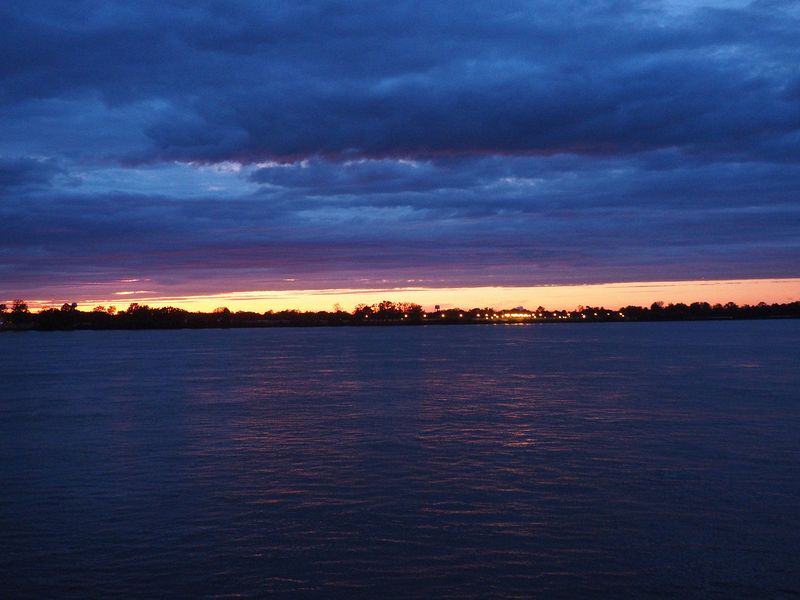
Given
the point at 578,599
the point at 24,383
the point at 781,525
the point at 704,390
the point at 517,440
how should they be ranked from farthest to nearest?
the point at 24,383 < the point at 704,390 < the point at 517,440 < the point at 781,525 < the point at 578,599

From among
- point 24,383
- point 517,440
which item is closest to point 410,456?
point 517,440

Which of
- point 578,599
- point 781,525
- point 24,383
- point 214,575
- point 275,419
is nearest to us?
point 578,599

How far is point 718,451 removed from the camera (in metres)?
28.9

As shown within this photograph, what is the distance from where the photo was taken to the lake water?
16.1 m

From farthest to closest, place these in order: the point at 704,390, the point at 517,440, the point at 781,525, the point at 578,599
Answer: the point at 704,390
the point at 517,440
the point at 781,525
the point at 578,599

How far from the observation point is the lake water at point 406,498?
52.9 ft

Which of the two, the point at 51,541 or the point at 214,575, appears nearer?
the point at 214,575

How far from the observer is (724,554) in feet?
56.6

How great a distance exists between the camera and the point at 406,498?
2205 cm

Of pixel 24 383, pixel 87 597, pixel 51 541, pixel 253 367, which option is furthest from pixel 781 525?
pixel 253 367

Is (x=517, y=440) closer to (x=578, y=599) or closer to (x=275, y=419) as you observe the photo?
(x=275, y=419)

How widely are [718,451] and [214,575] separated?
20.0 metres

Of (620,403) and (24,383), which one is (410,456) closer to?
(620,403)

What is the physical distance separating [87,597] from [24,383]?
56710mm
